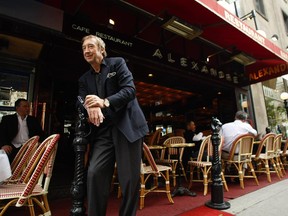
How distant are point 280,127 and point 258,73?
3991 mm

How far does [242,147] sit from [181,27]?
9.09ft

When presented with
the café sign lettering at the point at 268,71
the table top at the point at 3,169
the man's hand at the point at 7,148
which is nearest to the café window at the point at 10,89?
the man's hand at the point at 7,148

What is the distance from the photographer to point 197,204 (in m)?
2.93

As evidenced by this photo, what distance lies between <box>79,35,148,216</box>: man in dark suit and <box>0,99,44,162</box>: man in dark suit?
252cm

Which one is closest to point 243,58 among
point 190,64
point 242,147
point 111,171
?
point 190,64

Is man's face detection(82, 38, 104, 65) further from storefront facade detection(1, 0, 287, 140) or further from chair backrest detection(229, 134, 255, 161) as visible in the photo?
chair backrest detection(229, 134, 255, 161)

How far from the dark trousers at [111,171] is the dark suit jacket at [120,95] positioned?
8 centimetres

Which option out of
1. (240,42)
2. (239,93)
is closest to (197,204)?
(240,42)

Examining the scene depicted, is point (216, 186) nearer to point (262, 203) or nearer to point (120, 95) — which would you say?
point (262, 203)

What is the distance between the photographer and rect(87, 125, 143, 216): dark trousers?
1469 mm

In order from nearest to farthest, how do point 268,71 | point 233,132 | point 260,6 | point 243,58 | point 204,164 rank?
point 204,164, point 233,132, point 243,58, point 268,71, point 260,6

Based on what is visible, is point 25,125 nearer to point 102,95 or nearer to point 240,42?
point 102,95

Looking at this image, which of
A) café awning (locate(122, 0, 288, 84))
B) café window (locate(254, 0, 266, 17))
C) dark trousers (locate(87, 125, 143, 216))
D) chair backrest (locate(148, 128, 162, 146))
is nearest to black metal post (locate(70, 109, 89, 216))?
dark trousers (locate(87, 125, 143, 216))

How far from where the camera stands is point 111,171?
1592 millimetres
